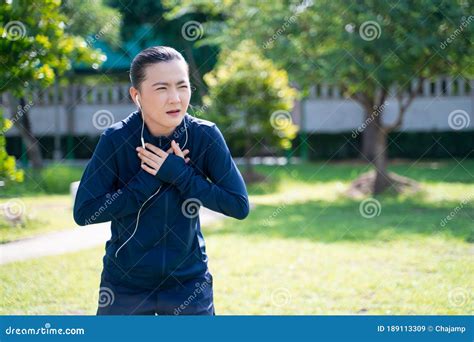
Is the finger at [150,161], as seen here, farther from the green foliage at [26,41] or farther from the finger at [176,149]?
the green foliage at [26,41]

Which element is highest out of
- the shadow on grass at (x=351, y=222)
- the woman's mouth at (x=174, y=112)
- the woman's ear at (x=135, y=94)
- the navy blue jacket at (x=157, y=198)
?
the woman's ear at (x=135, y=94)

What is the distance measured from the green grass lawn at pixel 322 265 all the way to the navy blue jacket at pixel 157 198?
2.25m

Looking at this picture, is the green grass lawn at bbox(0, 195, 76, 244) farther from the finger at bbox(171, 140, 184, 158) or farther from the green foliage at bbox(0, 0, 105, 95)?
the finger at bbox(171, 140, 184, 158)

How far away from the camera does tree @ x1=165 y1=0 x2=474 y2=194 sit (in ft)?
32.6

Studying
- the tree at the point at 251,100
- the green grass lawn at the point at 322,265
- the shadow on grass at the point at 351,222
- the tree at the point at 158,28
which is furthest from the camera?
the tree at the point at 158,28

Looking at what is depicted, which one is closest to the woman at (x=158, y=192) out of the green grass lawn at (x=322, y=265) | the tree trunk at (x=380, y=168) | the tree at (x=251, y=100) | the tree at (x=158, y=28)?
the green grass lawn at (x=322, y=265)

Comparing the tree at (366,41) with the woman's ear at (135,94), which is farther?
the tree at (366,41)

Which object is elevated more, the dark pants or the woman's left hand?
the woman's left hand

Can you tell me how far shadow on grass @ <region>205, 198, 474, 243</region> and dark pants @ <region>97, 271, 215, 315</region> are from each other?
561 cm

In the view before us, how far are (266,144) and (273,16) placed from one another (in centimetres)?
342

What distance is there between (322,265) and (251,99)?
7092mm

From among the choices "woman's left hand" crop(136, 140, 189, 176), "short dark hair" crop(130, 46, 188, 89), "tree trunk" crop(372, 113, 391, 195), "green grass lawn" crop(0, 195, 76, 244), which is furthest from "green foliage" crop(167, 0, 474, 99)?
"woman's left hand" crop(136, 140, 189, 176)

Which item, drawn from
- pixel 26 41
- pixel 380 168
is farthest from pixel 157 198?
pixel 380 168

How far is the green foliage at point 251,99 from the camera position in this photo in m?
13.6
